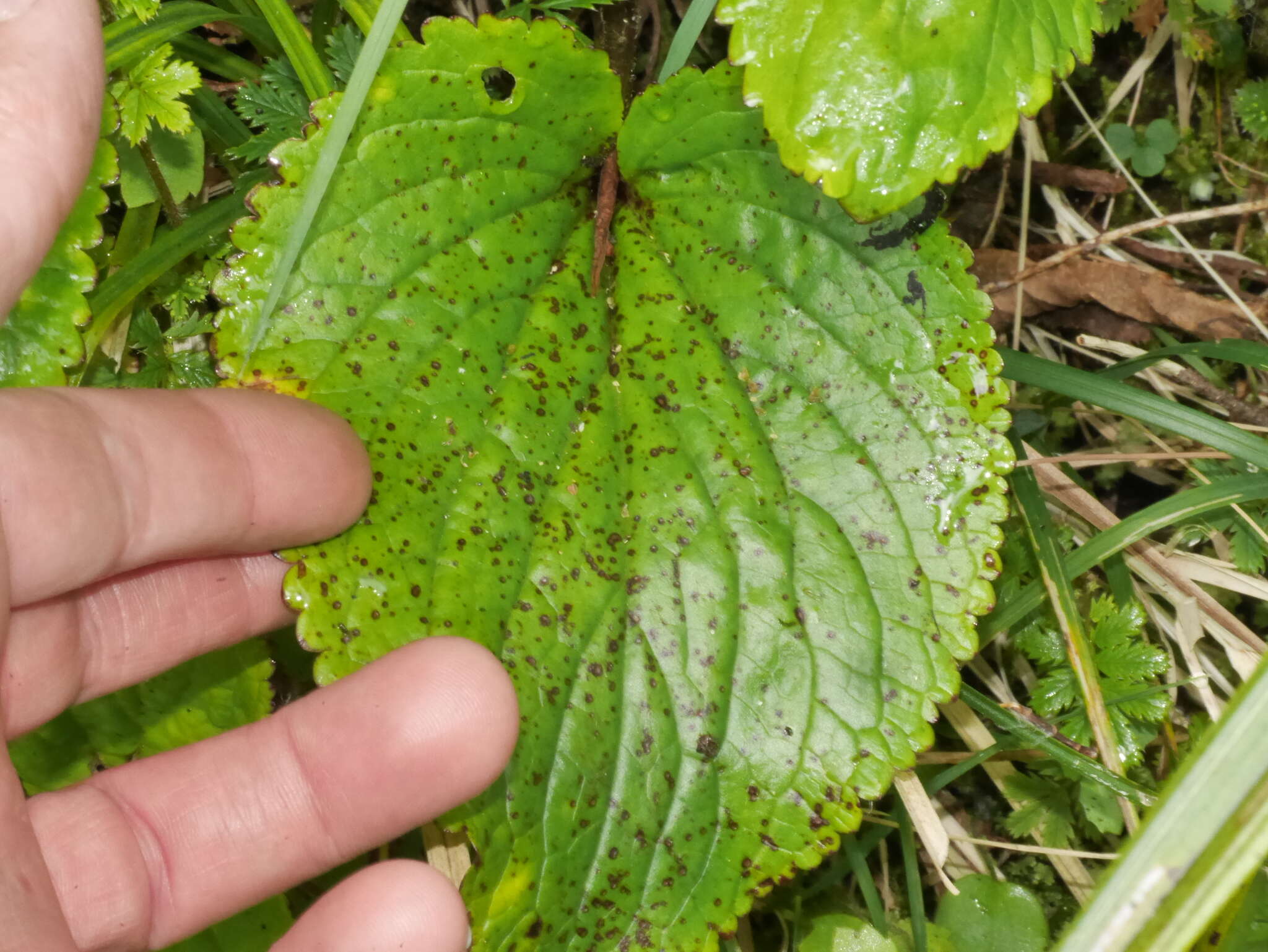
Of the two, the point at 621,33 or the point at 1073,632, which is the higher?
the point at 621,33

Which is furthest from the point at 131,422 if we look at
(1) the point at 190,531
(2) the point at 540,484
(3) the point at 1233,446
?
(3) the point at 1233,446

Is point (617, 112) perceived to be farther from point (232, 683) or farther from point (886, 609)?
point (232, 683)

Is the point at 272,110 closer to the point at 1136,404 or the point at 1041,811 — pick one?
the point at 1136,404

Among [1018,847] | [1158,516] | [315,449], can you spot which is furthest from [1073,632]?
[315,449]

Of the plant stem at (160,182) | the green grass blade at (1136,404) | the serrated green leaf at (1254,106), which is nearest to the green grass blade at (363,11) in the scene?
the plant stem at (160,182)

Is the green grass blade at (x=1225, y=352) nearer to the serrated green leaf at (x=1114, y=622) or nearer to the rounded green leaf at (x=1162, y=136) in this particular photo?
the serrated green leaf at (x=1114, y=622)
